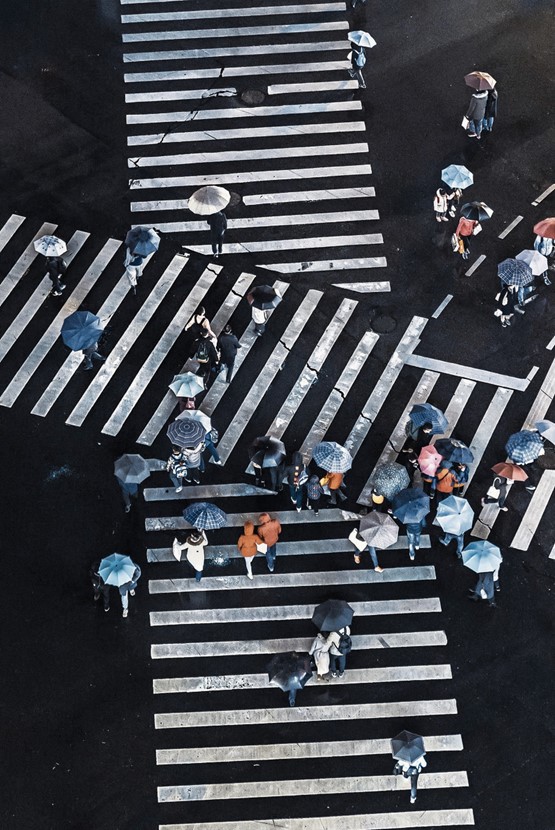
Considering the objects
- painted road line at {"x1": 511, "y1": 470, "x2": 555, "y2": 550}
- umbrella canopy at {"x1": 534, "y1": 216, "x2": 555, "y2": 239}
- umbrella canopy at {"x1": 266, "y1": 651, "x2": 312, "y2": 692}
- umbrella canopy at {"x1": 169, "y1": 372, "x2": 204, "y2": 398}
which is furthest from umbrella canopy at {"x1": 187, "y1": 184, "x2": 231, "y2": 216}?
umbrella canopy at {"x1": 266, "y1": 651, "x2": 312, "y2": 692}

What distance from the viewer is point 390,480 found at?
25844 mm

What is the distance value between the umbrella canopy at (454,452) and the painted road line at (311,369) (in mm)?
4209

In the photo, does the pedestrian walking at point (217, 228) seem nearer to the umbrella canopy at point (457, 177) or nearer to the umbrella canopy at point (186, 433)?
the umbrella canopy at point (457, 177)

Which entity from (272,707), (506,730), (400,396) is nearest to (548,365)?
(400,396)

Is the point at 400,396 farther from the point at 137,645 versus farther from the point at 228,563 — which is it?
the point at 137,645

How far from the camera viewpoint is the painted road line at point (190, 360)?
28.1 meters

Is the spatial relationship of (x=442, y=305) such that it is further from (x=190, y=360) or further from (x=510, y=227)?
(x=190, y=360)

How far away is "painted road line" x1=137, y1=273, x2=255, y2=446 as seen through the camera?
28.1 m

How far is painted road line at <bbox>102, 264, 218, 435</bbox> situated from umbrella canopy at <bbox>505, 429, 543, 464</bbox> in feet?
30.8

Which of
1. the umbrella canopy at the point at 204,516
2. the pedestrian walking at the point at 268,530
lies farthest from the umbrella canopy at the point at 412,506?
the umbrella canopy at the point at 204,516

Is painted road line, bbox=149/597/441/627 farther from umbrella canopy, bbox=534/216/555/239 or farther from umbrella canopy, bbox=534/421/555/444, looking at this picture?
umbrella canopy, bbox=534/216/555/239

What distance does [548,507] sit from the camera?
27.2 metres

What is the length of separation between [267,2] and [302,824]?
25.8m

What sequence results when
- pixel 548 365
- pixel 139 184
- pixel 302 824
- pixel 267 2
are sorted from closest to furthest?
pixel 302 824
pixel 548 365
pixel 139 184
pixel 267 2
